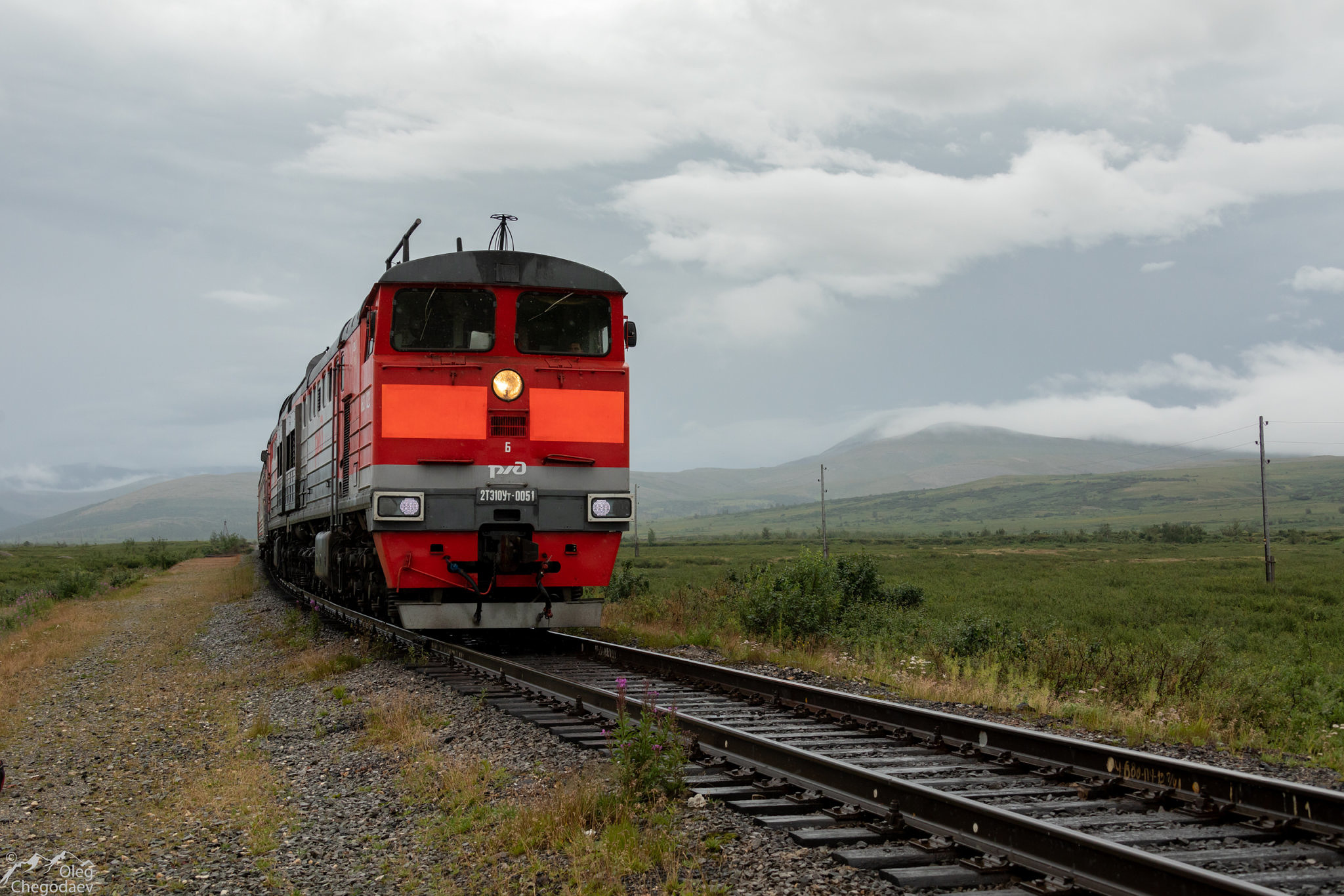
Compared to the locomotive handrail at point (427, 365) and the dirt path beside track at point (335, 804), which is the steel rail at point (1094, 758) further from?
the locomotive handrail at point (427, 365)

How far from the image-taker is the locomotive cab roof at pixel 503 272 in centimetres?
1185

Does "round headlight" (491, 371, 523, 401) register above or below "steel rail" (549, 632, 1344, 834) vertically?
above

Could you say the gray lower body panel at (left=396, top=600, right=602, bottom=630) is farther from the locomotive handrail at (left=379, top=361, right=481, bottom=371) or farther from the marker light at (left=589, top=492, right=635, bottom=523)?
the locomotive handrail at (left=379, top=361, right=481, bottom=371)

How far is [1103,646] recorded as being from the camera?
1658 cm

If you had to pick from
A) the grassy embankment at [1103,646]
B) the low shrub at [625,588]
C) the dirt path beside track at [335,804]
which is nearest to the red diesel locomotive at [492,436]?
the dirt path beside track at [335,804]

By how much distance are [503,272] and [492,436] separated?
1909 mm

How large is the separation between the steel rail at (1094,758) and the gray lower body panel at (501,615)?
2605 mm

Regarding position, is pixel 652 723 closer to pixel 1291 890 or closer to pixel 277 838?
pixel 277 838

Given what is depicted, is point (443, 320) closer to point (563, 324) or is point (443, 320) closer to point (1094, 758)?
point (563, 324)

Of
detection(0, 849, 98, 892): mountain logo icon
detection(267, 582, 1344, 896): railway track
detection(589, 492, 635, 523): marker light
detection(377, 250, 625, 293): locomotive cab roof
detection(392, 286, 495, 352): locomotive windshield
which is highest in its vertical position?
detection(377, 250, 625, 293): locomotive cab roof

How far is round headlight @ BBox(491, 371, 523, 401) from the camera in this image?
1185cm

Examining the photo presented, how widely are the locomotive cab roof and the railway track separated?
5151mm

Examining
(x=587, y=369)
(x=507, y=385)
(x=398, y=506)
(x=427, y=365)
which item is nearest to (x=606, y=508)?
(x=587, y=369)

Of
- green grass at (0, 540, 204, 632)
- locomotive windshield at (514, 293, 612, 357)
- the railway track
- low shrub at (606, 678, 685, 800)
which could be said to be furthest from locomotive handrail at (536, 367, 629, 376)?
green grass at (0, 540, 204, 632)
